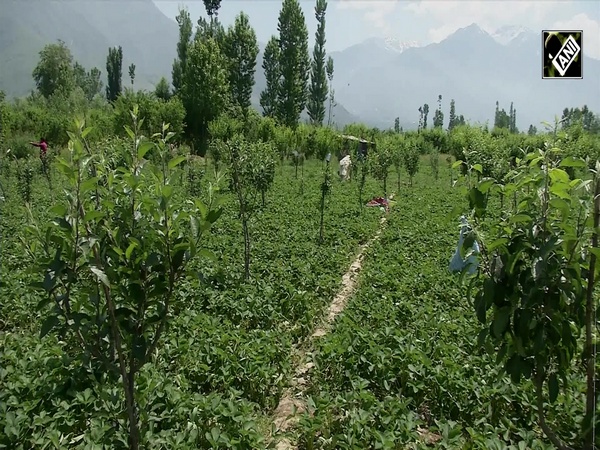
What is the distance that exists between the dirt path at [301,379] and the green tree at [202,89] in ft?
73.8

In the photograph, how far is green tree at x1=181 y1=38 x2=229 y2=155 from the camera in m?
27.6

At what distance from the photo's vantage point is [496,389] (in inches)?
144

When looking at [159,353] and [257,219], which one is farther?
[257,219]

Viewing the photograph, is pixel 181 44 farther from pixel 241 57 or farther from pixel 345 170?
pixel 345 170

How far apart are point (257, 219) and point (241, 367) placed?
7.49m

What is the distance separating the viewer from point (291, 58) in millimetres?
35688

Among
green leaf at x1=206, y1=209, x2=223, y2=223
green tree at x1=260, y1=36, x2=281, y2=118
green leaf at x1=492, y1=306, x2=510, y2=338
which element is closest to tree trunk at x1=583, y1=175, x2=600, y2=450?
green leaf at x1=492, y1=306, x2=510, y2=338

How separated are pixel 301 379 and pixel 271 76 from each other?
A: 124 ft

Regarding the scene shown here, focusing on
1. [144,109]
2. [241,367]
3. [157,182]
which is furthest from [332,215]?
[144,109]

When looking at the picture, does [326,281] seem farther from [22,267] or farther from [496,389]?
[22,267]

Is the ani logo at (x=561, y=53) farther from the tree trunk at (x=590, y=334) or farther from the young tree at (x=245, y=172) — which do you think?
the young tree at (x=245, y=172)

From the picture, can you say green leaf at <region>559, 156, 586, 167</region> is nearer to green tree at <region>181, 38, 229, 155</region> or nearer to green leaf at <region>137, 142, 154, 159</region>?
green leaf at <region>137, 142, 154, 159</region>

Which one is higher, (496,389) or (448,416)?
(496,389)

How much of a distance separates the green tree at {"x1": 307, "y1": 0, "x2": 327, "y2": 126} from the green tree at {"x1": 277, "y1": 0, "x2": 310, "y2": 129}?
→ 710cm
